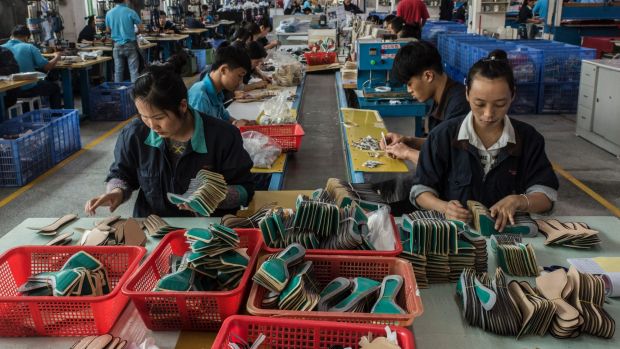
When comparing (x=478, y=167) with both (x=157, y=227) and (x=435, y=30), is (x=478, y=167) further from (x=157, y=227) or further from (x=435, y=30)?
(x=435, y=30)

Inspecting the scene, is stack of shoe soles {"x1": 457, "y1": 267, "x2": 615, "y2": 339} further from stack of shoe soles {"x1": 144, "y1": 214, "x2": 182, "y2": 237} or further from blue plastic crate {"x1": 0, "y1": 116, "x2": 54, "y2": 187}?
blue plastic crate {"x1": 0, "y1": 116, "x2": 54, "y2": 187}

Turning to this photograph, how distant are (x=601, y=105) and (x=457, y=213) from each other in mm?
4597

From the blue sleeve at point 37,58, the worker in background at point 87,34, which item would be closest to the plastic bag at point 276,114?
the blue sleeve at point 37,58

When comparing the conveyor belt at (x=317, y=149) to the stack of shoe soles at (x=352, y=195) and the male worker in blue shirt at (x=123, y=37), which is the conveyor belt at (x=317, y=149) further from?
the male worker in blue shirt at (x=123, y=37)

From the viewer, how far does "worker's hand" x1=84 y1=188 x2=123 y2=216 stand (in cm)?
214

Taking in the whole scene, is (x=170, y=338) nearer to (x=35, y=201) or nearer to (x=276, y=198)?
(x=276, y=198)

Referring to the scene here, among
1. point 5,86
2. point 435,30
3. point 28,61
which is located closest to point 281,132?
point 5,86

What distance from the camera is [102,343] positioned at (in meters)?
1.29

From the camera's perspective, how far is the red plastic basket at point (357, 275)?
1.25 m

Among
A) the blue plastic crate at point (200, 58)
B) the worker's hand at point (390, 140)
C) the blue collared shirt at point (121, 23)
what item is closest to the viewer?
the worker's hand at point (390, 140)

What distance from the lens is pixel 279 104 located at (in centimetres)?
434

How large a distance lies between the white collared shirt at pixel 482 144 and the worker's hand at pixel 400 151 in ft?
2.81

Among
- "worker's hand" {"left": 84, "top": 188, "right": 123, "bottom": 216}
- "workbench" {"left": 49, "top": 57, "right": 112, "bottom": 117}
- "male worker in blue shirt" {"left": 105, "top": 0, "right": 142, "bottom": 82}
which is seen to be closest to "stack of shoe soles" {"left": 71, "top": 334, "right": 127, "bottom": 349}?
"worker's hand" {"left": 84, "top": 188, "right": 123, "bottom": 216}

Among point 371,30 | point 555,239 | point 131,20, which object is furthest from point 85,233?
point 131,20
